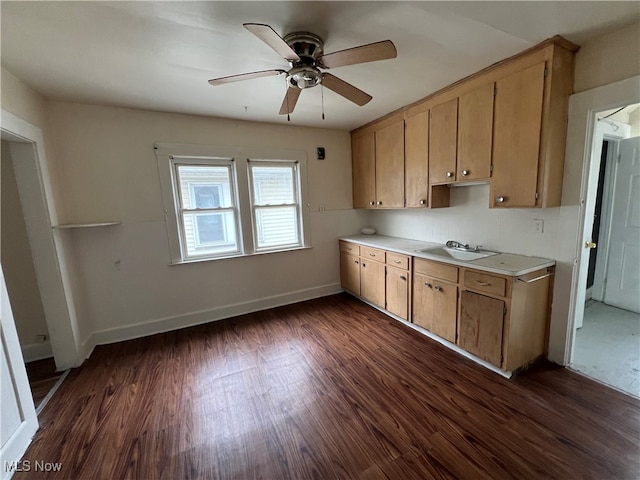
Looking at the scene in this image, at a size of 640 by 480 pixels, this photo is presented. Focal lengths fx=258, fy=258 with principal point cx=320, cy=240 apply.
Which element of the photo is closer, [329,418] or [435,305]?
[329,418]

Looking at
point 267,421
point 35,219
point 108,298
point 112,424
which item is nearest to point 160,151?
point 35,219

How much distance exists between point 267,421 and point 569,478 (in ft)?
5.42

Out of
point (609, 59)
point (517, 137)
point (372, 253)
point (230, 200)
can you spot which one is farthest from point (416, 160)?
point (230, 200)

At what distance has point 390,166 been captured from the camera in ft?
10.5

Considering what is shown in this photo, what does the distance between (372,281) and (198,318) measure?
221 cm

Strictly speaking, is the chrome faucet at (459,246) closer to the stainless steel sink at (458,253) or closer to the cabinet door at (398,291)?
the stainless steel sink at (458,253)

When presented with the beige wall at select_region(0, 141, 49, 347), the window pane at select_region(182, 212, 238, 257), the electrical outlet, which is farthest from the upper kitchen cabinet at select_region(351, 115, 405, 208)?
the beige wall at select_region(0, 141, 49, 347)

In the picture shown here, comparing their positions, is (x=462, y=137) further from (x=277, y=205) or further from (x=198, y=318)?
(x=198, y=318)

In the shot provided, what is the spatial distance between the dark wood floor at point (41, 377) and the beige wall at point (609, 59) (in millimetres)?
4618

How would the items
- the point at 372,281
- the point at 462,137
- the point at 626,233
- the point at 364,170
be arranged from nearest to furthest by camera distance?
the point at 462,137 → the point at 626,233 → the point at 372,281 → the point at 364,170

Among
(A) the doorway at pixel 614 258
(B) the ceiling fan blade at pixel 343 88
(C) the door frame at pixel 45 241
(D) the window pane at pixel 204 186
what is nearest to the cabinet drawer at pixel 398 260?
(A) the doorway at pixel 614 258

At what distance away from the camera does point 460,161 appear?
93.4 inches

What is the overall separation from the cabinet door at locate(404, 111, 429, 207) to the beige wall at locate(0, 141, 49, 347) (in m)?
3.81

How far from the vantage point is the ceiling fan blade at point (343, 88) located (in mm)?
1686
